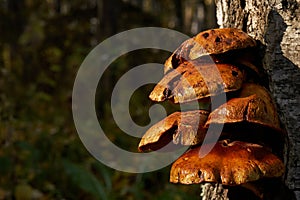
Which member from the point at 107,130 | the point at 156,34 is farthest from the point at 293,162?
the point at 156,34

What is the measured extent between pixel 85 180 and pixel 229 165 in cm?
235

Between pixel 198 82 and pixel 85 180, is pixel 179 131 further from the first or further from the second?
pixel 85 180

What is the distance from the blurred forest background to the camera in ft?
12.8

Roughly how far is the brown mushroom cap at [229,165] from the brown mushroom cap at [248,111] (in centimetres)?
9

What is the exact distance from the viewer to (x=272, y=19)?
1.74m

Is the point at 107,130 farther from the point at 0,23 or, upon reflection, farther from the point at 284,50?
the point at 0,23

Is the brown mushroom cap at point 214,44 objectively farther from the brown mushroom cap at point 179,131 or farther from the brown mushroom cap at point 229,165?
the brown mushroom cap at point 229,165

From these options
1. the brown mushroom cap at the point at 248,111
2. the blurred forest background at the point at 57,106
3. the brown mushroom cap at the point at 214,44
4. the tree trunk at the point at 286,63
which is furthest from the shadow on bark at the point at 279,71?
the blurred forest background at the point at 57,106

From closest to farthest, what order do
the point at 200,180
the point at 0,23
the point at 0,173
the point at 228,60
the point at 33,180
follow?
1. the point at 200,180
2. the point at 228,60
3. the point at 0,173
4. the point at 33,180
5. the point at 0,23

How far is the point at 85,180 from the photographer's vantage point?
3633mm

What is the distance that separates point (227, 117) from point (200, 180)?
0.70 ft

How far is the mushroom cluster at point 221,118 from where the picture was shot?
4.74 ft

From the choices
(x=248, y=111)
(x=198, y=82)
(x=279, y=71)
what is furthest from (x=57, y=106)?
(x=248, y=111)

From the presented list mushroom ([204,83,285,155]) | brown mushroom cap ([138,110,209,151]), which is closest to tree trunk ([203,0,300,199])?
mushroom ([204,83,285,155])
